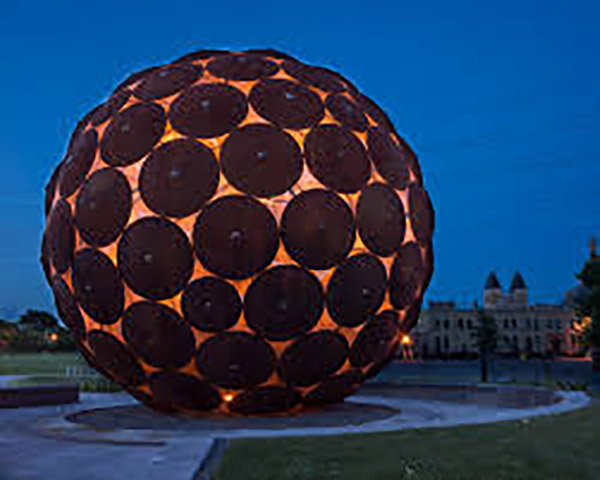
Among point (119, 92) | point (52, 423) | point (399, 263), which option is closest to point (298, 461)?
point (399, 263)

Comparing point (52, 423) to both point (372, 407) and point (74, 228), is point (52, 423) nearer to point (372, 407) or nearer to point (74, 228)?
point (74, 228)

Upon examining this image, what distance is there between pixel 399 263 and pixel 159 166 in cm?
402

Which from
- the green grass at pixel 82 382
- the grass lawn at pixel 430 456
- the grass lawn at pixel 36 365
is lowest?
the grass lawn at pixel 430 456

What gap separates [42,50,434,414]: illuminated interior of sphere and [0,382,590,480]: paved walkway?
0.67m

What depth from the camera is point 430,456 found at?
21.5 ft

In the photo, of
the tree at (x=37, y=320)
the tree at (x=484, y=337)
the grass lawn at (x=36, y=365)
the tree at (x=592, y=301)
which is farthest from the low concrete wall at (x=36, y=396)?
the tree at (x=37, y=320)

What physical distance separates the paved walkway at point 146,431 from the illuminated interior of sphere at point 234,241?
0.67 m

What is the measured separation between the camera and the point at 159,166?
956cm

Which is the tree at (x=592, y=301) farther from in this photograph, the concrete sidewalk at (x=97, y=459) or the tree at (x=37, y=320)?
the tree at (x=37, y=320)

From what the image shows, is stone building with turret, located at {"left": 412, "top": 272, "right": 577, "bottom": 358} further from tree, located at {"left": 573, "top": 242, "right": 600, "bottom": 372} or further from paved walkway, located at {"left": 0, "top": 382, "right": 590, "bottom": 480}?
paved walkway, located at {"left": 0, "top": 382, "right": 590, "bottom": 480}

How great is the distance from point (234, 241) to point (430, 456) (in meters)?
3.99

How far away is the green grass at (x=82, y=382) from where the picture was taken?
1822 centimetres

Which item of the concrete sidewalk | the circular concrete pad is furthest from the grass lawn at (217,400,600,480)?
the circular concrete pad

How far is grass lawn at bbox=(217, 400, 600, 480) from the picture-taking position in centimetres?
588
